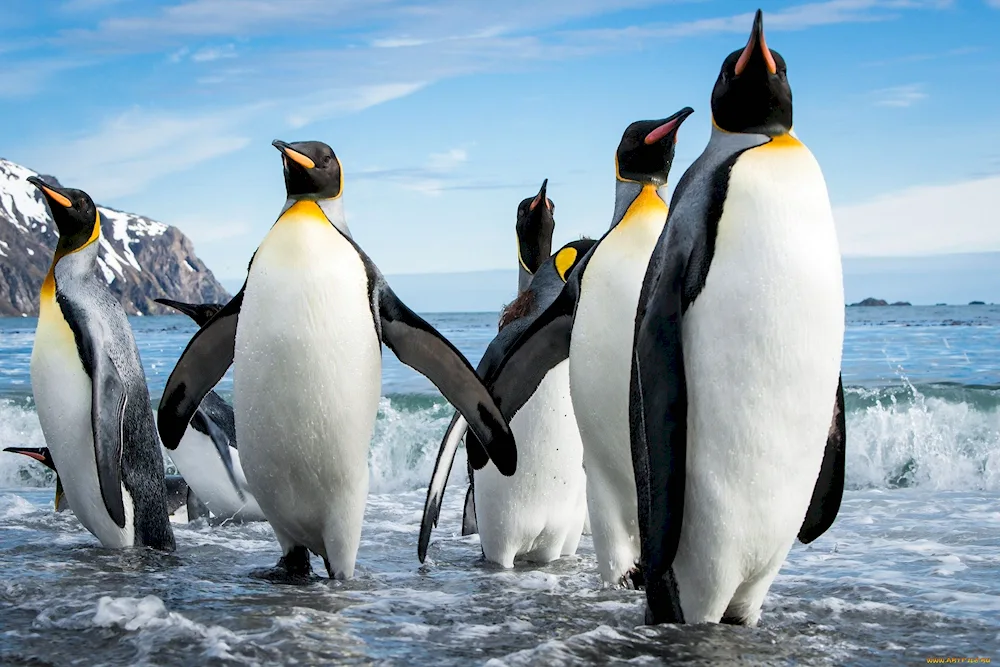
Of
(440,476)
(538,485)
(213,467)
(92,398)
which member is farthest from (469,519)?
(92,398)

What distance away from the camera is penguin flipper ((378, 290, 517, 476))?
4.52 m

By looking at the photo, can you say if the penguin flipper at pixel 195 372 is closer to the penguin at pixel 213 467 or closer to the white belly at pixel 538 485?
the white belly at pixel 538 485

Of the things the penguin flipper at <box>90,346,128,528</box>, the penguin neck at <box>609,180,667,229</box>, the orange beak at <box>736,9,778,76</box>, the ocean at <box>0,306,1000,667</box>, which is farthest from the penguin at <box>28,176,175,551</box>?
the orange beak at <box>736,9,778,76</box>

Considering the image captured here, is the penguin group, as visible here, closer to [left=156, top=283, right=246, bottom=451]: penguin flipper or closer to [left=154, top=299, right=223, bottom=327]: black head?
[left=156, top=283, right=246, bottom=451]: penguin flipper

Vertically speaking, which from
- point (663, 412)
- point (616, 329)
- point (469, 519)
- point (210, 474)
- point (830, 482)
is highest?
point (616, 329)

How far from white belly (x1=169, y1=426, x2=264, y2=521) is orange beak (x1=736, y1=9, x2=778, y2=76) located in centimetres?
489

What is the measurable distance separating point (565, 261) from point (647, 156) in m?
0.91

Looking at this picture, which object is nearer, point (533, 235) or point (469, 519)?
point (533, 235)

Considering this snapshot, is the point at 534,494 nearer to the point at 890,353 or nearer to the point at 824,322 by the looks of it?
the point at 824,322

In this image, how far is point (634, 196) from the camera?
4.42 meters

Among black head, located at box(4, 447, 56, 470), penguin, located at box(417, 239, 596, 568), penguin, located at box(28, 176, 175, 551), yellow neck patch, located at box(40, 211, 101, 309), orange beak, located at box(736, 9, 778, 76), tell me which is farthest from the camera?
black head, located at box(4, 447, 56, 470)

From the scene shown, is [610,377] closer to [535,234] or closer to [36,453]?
[535,234]

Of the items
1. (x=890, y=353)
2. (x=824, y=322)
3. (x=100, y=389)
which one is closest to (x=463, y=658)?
(x=824, y=322)

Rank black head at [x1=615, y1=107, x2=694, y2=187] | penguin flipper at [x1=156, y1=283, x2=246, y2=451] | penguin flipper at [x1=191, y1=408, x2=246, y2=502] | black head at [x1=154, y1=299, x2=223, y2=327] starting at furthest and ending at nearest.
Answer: penguin flipper at [x1=191, y1=408, x2=246, y2=502]
black head at [x1=154, y1=299, x2=223, y2=327]
penguin flipper at [x1=156, y1=283, x2=246, y2=451]
black head at [x1=615, y1=107, x2=694, y2=187]
